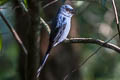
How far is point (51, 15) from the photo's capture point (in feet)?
19.2

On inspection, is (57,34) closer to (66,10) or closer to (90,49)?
(66,10)

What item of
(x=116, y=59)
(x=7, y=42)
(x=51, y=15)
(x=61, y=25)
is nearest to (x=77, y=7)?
(x=51, y=15)

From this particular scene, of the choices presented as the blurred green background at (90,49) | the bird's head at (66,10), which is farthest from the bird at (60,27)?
the blurred green background at (90,49)

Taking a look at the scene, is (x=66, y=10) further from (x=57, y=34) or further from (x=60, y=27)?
(x=57, y=34)

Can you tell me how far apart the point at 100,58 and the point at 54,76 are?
2391mm

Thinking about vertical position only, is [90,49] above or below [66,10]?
below

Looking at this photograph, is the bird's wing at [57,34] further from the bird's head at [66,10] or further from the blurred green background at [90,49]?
the blurred green background at [90,49]

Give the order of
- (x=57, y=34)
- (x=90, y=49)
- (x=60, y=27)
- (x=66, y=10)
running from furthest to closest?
1. (x=90, y=49)
2. (x=66, y=10)
3. (x=60, y=27)
4. (x=57, y=34)

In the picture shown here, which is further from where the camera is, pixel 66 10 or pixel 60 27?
pixel 66 10

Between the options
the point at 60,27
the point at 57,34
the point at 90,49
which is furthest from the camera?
the point at 90,49

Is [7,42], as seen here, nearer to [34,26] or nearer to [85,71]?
[85,71]

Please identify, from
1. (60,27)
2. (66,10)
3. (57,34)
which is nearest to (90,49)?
(66,10)

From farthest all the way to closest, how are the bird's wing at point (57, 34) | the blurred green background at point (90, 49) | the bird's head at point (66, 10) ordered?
the blurred green background at point (90, 49) < the bird's head at point (66, 10) < the bird's wing at point (57, 34)

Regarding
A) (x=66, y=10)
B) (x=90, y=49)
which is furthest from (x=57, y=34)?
(x=90, y=49)
